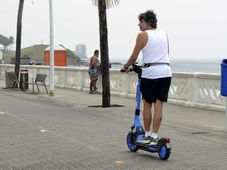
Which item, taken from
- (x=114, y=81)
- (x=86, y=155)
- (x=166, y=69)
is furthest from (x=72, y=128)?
(x=114, y=81)

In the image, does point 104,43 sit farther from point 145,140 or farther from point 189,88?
point 145,140

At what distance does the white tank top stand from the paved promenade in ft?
4.05

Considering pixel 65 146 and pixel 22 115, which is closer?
pixel 65 146

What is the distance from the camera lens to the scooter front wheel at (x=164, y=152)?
24.7 feet

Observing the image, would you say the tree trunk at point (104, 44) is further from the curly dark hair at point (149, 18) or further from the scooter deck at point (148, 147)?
the curly dark hair at point (149, 18)

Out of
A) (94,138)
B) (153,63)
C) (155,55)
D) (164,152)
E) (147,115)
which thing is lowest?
(94,138)

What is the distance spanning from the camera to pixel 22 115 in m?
13.6

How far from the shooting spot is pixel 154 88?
7.79 m

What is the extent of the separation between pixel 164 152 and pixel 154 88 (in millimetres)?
928

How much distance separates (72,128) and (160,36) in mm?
4137

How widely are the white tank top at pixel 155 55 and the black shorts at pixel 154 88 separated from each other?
6 cm

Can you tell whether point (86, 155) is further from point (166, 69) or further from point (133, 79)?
point (133, 79)

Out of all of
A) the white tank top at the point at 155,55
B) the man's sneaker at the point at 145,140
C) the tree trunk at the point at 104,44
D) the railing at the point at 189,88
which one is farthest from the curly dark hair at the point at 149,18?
the tree trunk at the point at 104,44

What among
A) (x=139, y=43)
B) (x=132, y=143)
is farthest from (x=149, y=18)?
(x=132, y=143)
